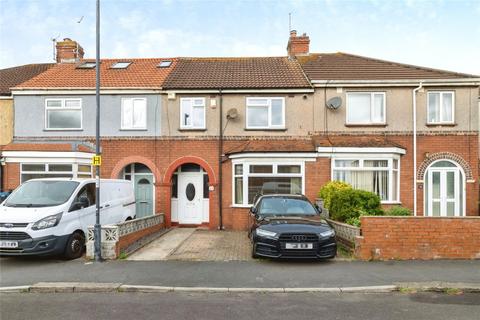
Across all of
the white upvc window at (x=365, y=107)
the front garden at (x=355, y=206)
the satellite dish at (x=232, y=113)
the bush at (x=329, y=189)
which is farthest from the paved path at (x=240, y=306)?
the white upvc window at (x=365, y=107)

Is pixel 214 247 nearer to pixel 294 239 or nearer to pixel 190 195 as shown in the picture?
pixel 294 239

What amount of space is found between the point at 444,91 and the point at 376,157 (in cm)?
389

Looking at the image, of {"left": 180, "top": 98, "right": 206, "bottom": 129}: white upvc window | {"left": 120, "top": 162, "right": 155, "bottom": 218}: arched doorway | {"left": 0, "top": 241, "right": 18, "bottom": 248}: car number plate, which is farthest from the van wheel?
{"left": 180, "top": 98, "right": 206, "bottom": 129}: white upvc window

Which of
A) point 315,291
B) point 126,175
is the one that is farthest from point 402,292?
point 126,175

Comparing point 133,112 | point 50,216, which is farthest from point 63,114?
point 50,216

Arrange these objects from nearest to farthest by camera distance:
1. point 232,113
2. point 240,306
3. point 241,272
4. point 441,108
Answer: point 240,306, point 241,272, point 441,108, point 232,113

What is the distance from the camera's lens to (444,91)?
1435cm

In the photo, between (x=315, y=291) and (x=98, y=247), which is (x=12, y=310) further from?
(x=315, y=291)

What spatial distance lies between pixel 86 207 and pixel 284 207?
5.21 meters

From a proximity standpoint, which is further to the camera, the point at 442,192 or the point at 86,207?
the point at 442,192

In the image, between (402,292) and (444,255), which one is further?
(444,255)

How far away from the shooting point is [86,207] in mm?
9688

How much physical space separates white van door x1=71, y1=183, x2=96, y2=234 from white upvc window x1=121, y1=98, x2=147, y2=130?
16.6ft

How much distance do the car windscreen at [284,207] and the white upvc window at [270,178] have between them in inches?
143
